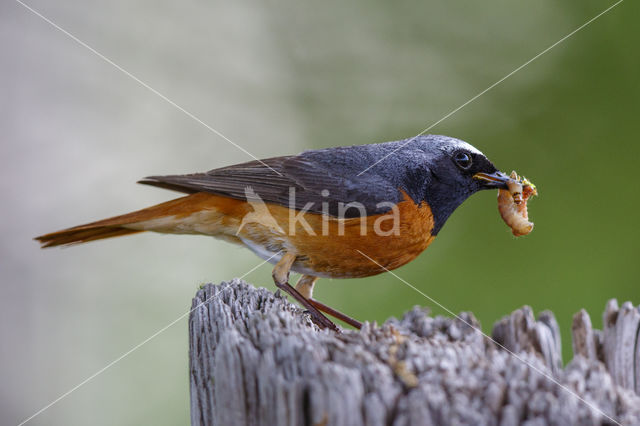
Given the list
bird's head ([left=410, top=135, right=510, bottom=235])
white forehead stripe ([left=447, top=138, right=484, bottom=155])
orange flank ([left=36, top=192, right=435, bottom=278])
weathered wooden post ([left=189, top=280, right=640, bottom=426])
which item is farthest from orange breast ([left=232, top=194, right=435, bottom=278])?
weathered wooden post ([left=189, top=280, right=640, bottom=426])

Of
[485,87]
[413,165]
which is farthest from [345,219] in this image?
[485,87]

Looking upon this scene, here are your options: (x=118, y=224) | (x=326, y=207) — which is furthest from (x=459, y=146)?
(x=118, y=224)

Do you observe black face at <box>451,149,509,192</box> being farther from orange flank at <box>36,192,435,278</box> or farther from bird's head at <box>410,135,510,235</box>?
orange flank at <box>36,192,435,278</box>

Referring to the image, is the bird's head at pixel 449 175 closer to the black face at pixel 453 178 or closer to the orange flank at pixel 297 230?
the black face at pixel 453 178

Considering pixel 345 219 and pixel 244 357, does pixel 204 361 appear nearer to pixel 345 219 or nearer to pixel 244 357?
pixel 244 357

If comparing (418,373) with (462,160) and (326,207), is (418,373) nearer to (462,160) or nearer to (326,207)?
(326,207)

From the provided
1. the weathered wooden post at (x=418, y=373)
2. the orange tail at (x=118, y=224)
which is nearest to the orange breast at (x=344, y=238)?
the orange tail at (x=118, y=224)

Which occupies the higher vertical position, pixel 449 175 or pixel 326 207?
pixel 449 175
